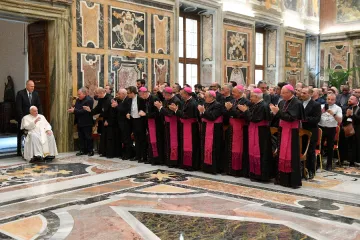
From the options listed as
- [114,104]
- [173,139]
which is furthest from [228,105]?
[114,104]

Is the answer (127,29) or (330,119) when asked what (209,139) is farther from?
(127,29)

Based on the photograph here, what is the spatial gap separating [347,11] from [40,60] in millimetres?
12655

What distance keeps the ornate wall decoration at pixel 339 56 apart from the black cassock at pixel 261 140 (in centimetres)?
1198

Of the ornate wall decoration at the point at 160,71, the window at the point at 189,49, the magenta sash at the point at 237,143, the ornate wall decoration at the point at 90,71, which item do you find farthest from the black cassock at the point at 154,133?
the window at the point at 189,49

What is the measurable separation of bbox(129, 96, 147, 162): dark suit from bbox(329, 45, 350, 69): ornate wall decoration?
1146cm

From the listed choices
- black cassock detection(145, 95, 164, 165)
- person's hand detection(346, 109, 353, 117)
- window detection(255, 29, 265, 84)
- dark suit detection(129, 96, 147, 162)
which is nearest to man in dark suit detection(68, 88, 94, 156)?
dark suit detection(129, 96, 147, 162)

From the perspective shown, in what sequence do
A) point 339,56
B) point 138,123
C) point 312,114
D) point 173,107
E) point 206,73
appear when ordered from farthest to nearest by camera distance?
point 339,56 → point 206,73 → point 138,123 → point 173,107 → point 312,114

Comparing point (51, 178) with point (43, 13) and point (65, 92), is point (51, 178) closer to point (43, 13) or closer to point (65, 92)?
point (65, 92)

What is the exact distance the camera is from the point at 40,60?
9.98 metres

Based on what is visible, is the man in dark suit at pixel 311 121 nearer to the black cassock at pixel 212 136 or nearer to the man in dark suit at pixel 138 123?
the black cassock at pixel 212 136

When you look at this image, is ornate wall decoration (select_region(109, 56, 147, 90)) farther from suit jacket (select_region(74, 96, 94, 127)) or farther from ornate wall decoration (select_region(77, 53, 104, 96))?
suit jacket (select_region(74, 96, 94, 127))

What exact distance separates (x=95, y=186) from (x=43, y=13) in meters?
4.59

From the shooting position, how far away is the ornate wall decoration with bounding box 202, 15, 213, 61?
13.7 m

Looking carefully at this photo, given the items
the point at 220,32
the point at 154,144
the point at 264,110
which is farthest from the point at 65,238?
the point at 220,32
